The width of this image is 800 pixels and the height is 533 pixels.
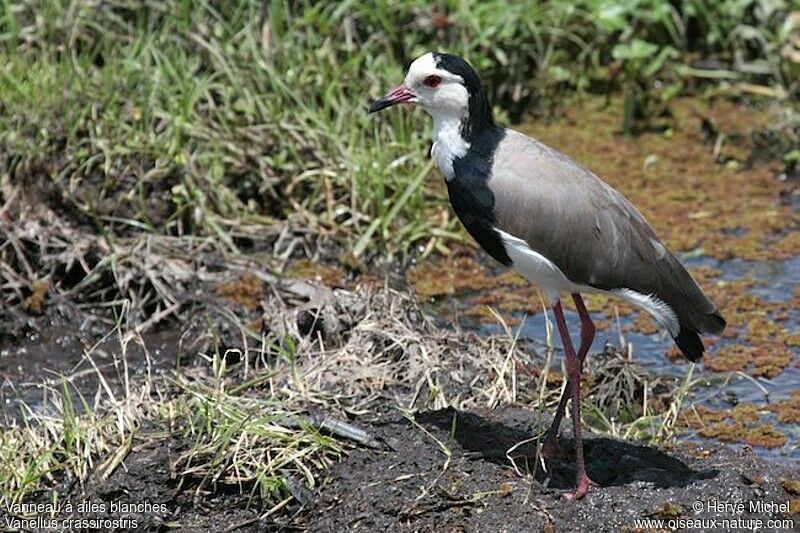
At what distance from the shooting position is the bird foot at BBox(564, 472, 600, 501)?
4.57 metres

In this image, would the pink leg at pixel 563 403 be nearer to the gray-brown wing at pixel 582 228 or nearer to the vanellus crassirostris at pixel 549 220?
the vanellus crassirostris at pixel 549 220

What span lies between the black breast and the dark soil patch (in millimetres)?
625

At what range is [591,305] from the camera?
6.49 m

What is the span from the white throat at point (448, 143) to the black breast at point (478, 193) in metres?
0.02

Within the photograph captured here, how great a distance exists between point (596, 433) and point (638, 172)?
116 inches

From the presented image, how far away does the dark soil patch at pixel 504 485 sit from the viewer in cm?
448

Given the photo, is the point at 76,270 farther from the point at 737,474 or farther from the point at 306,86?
the point at 737,474

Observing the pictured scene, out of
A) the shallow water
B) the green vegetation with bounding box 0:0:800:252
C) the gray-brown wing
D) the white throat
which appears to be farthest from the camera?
the green vegetation with bounding box 0:0:800:252

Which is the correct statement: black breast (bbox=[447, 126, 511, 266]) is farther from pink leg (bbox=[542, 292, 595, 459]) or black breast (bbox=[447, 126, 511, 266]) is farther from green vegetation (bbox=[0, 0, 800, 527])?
green vegetation (bbox=[0, 0, 800, 527])

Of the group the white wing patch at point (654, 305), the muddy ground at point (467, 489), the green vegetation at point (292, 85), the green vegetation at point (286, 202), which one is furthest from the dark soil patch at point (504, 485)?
the green vegetation at point (292, 85)

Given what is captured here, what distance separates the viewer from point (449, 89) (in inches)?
192

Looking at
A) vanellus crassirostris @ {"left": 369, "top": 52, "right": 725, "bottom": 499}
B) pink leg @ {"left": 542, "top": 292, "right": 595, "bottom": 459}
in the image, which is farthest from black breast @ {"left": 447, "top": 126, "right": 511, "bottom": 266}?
pink leg @ {"left": 542, "top": 292, "right": 595, "bottom": 459}

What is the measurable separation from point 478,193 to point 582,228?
0.38 metres

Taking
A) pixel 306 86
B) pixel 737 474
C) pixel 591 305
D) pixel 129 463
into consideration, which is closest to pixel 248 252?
pixel 306 86
